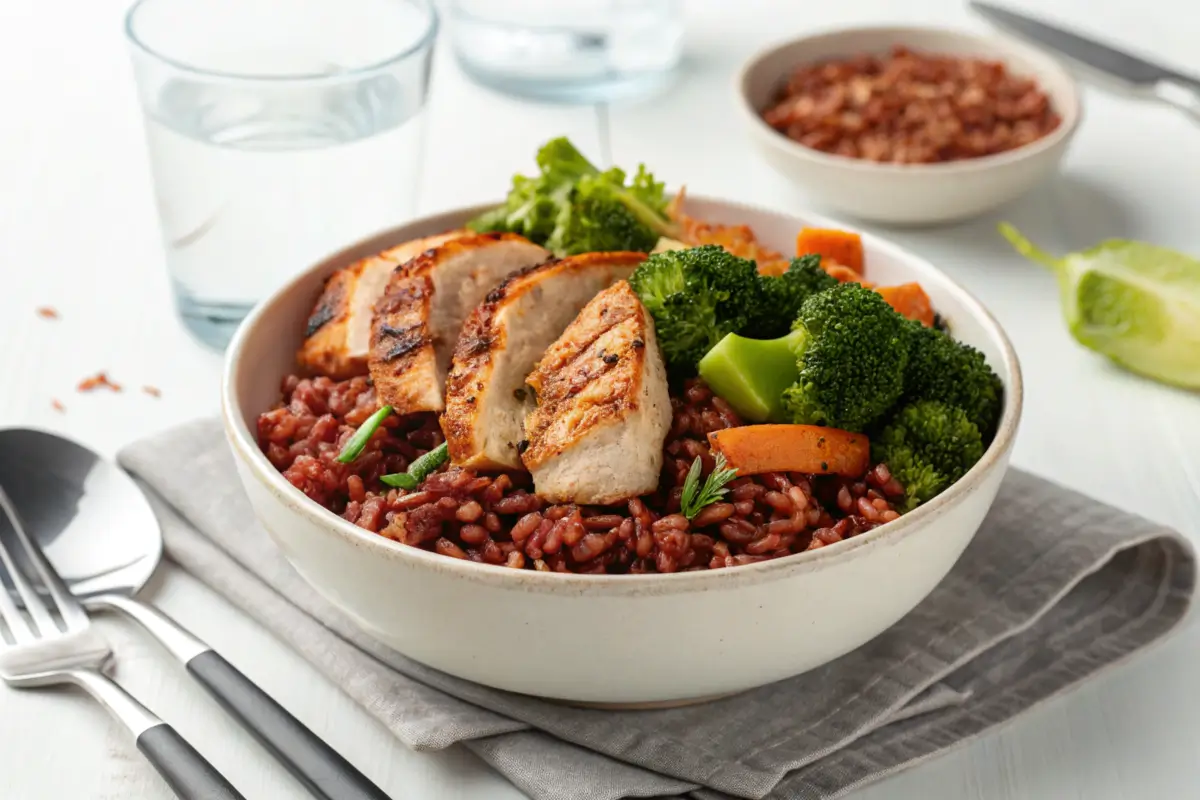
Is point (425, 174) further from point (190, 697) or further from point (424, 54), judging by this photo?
point (190, 697)

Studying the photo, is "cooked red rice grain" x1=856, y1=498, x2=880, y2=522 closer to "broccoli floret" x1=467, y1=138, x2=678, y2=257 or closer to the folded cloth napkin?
the folded cloth napkin

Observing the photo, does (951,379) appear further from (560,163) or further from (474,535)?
(560,163)

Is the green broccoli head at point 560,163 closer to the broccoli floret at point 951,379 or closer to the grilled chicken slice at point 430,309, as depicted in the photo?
the grilled chicken slice at point 430,309

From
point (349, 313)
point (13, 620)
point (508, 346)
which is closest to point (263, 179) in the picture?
point (349, 313)

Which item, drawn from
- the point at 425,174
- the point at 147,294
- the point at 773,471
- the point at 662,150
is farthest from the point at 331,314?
the point at 662,150

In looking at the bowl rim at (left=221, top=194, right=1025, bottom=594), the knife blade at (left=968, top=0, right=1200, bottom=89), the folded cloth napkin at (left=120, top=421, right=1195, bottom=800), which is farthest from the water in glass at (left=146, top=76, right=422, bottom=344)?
the knife blade at (left=968, top=0, right=1200, bottom=89)

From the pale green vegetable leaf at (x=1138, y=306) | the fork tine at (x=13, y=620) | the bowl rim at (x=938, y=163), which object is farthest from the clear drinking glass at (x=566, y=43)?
the fork tine at (x=13, y=620)
